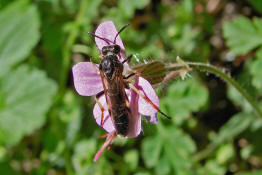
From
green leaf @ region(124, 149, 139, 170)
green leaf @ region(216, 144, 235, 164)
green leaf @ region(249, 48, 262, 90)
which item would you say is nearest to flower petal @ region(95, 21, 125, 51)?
green leaf @ region(249, 48, 262, 90)

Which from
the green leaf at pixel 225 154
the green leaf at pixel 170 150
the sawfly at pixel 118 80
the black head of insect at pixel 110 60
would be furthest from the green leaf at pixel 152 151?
the black head of insect at pixel 110 60

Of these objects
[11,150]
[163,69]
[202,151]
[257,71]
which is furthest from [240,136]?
[11,150]

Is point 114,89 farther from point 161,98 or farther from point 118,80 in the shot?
point 161,98

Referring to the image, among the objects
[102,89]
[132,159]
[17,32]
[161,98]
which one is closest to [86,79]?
[102,89]

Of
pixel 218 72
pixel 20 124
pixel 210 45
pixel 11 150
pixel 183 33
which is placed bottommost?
pixel 11 150

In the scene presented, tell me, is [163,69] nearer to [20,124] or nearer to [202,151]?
[202,151]

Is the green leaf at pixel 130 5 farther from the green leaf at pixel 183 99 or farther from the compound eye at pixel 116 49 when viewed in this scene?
the compound eye at pixel 116 49

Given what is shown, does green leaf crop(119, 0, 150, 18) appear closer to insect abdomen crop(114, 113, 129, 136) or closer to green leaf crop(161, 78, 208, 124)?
green leaf crop(161, 78, 208, 124)
